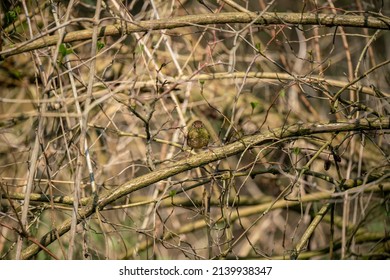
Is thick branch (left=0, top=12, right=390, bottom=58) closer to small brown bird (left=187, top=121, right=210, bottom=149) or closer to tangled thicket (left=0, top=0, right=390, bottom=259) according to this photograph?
tangled thicket (left=0, top=0, right=390, bottom=259)

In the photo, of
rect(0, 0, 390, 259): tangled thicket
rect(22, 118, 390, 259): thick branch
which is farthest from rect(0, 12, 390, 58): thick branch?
rect(22, 118, 390, 259): thick branch

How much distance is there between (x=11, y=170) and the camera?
13.5 feet

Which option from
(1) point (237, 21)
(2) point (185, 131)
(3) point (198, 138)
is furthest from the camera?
(2) point (185, 131)

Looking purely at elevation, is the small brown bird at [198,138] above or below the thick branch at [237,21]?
below

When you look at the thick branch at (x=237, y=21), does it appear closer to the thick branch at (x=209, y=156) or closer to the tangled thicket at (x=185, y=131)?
the tangled thicket at (x=185, y=131)

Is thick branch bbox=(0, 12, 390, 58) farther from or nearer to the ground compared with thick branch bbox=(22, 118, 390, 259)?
farther from the ground

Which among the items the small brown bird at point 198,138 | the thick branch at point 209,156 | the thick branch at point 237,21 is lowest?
the thick branch at point 209,156

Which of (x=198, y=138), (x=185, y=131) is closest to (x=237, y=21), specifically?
(x=198, y=138)

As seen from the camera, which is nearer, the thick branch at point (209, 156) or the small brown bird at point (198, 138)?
the thick branch at point (209, 156)

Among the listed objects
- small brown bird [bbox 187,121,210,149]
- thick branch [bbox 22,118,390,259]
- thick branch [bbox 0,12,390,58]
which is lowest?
thick branch [bbox 22,118,390,259]

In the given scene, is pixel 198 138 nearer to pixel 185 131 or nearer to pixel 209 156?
pixel 209 156

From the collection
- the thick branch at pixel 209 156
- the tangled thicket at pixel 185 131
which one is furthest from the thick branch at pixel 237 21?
the thick branch at pixel 209 156

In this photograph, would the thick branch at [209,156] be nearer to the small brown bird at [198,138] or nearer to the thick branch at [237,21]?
the small brown bird at [198,138]
